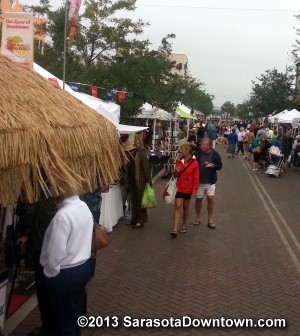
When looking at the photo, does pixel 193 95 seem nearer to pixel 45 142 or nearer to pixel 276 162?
pixel 276 162

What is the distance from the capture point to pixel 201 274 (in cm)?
671

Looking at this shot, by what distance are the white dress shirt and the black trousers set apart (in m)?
0.06

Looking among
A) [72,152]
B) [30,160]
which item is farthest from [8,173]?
[72,152]

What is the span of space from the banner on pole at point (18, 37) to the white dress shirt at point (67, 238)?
3.57m

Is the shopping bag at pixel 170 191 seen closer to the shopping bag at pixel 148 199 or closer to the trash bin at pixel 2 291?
the shopping bag at pixel 148 199

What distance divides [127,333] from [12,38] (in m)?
4.33

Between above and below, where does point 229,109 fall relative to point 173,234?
above

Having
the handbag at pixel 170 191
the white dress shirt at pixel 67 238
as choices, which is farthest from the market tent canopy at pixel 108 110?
the white dress shirt at pixel 67 238

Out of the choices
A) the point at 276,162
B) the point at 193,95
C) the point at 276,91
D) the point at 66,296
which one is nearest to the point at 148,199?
the point at 66,296

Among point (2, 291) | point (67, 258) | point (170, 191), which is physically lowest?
point (2, 291)

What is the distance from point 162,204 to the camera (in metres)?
11.8

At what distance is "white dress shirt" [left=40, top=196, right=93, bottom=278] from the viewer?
143 inches

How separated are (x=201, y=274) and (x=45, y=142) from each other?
151 inches

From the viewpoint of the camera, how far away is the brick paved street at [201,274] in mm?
5375
